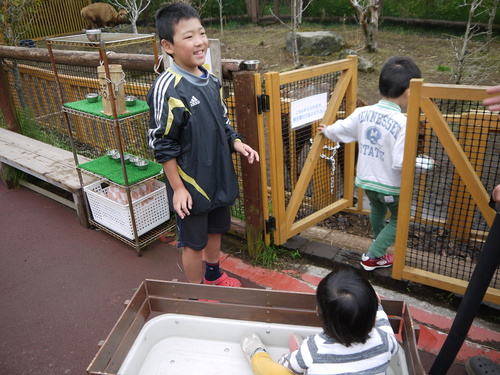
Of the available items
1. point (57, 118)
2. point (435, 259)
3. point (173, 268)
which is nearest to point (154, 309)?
point (173, 268)

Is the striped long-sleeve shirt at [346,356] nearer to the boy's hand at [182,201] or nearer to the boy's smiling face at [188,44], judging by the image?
the boy's hand at [182,201]

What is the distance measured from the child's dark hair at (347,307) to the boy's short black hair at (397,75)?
5.38 feet

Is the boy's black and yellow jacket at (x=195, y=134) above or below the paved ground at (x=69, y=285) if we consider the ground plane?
above

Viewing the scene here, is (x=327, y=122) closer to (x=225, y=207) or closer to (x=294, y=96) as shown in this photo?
(x=294, y=96)

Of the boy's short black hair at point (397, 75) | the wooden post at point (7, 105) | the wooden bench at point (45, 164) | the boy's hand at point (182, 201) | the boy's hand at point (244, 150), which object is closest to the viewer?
the boy's hand at point (182, 201)

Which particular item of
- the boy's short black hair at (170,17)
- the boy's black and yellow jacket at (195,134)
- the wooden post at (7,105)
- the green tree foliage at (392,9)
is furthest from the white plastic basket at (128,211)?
the green tree foliage at (392,9)

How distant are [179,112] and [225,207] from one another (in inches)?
30.3

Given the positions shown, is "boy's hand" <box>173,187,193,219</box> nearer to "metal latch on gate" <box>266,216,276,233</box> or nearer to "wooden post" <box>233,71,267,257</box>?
"wooden post" <box>233,71,267,257</box>

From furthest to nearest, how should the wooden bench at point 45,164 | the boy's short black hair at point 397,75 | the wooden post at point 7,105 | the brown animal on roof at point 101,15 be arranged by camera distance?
the brown animal on roof at point 101,15, the wooden post at point 7,105, the wooden bench at point 45,164, the boy's short black hair at point 397,75

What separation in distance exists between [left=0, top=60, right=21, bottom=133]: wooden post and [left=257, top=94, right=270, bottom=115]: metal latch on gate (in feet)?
14.1

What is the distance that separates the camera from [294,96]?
321cm

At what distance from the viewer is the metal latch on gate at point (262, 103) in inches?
114

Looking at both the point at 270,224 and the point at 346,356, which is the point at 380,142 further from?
the point at 346,356

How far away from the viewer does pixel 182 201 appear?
2375mm
